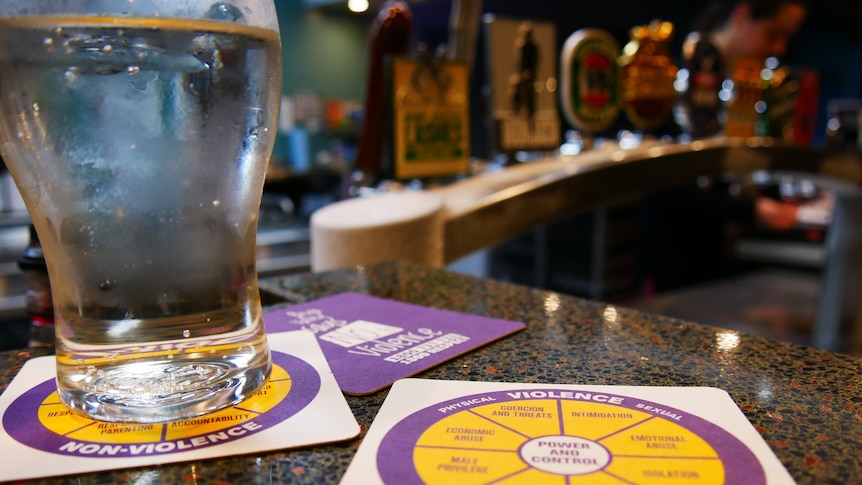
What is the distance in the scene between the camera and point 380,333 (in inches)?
25.5

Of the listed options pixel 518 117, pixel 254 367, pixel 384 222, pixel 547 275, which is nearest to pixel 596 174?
pixel 518 117

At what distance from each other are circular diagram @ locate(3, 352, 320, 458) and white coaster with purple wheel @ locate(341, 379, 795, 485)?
78 mm

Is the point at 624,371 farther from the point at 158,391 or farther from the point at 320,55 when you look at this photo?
the point at 320,55

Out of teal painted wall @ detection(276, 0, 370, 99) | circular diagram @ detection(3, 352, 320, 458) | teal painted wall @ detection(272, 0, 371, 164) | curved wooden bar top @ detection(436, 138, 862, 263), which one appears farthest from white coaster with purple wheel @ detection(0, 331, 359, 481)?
teal painted wall @ detection(272, 0, 371, 164)

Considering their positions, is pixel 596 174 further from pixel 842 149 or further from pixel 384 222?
pixel 842 149

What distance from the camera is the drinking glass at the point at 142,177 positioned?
0.42 meters

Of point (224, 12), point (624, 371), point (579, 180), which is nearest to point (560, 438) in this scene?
point (624, 371)

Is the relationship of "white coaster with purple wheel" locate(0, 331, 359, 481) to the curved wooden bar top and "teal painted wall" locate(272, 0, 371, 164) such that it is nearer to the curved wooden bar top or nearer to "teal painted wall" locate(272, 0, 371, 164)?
the curved wooden bar top

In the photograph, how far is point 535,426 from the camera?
1.37 ft

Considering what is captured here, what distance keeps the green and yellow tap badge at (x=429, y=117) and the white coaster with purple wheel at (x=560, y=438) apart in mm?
1161

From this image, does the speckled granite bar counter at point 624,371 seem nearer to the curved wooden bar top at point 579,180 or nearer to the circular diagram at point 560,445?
the circular diagram at point 560,445

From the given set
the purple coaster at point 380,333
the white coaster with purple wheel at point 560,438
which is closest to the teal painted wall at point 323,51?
the purple coaster at point 380,333

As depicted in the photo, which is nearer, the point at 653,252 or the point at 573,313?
the point at 573,313

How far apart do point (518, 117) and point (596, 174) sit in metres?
0.33
